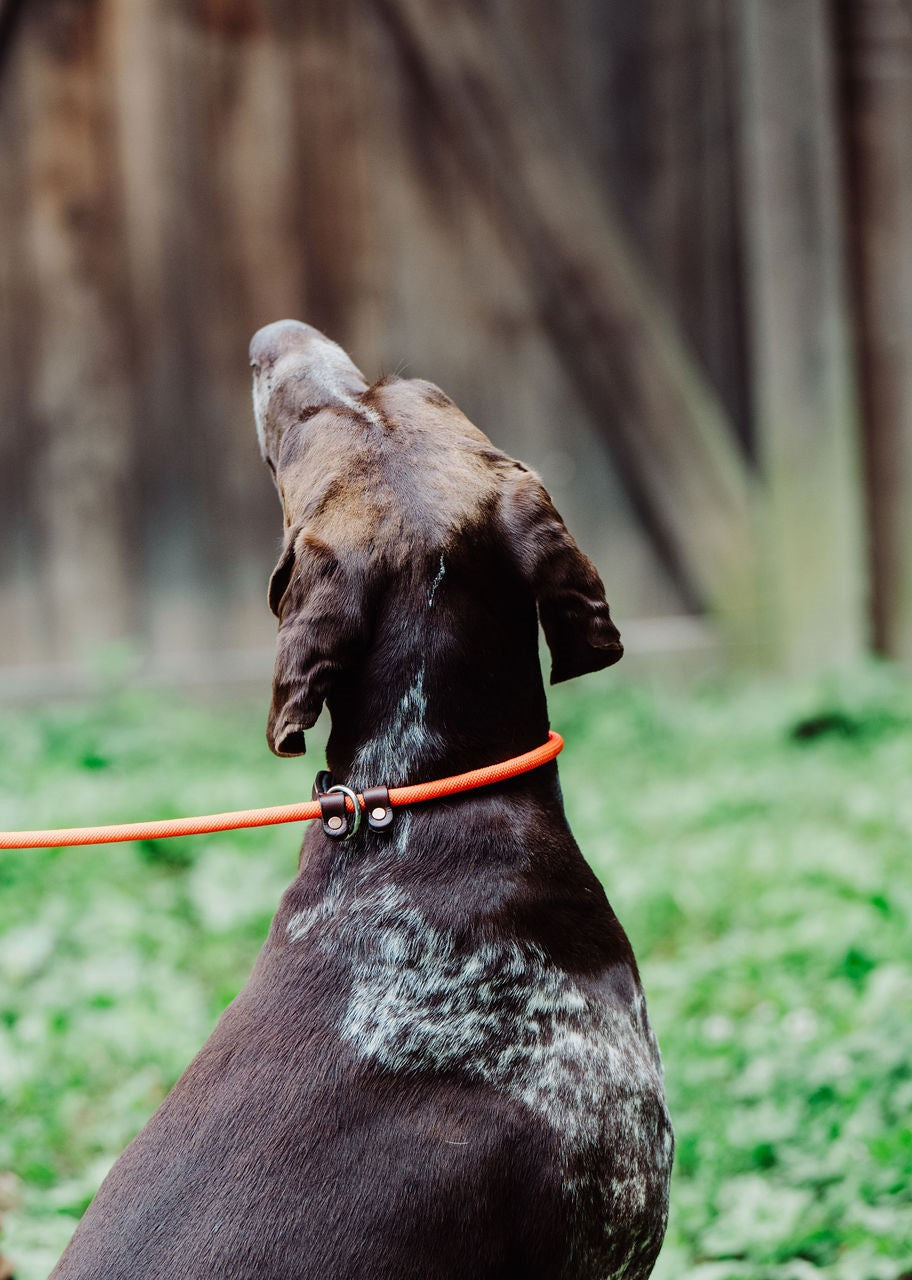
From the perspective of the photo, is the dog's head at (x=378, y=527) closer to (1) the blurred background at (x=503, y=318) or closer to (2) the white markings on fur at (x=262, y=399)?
(2) the white markings on fur at (x=262, y=399)

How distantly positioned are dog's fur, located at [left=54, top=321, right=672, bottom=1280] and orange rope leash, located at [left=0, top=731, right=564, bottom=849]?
37 mm

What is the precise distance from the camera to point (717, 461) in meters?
6.57

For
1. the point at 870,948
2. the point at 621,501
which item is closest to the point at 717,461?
the point at 621,501

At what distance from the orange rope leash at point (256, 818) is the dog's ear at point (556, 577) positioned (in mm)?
201

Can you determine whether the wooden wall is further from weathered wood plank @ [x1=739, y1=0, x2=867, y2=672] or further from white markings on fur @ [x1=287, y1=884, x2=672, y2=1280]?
white markings on fur @ [x1=287, y1=884, x2=672, y2=1280]

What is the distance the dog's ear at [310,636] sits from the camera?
1.92 metres

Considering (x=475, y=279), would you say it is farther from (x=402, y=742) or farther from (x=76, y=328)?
(x=402, y=742)

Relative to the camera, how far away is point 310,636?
194 centimetres

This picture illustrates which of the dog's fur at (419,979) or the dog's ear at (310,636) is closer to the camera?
the dog's fur at (419,979)

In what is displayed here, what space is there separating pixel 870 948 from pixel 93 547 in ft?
13.3

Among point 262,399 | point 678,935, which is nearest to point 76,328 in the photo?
point 678,935

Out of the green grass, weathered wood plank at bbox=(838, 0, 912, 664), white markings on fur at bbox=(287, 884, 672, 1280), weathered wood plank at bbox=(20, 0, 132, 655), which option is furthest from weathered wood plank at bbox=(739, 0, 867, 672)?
white markings on fur at bbox=(287, 884, 672, 1280)

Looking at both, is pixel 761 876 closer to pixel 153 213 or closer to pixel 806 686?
pixel 806 686

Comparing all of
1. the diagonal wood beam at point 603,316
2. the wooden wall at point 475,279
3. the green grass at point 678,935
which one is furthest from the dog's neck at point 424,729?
the diagonal wood beam at point 603,316
